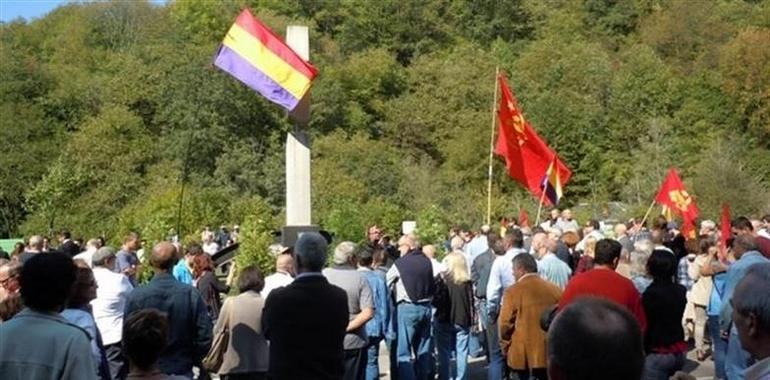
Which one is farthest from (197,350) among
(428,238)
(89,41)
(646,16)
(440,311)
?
(89,41)

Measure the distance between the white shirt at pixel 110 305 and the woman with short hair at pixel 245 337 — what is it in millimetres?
791

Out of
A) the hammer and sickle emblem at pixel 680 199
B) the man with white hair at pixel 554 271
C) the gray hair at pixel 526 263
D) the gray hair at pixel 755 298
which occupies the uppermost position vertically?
the hammer and sickle emblem at pixel 680 199

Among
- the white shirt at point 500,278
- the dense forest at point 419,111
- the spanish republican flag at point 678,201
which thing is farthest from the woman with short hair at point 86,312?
the dense forest at point 419,111

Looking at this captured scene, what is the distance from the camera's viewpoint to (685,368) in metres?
13.4

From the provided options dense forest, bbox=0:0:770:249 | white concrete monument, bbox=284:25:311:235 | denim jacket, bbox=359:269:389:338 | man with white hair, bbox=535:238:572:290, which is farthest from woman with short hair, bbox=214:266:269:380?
dense forest, bbox=0:0:770:249

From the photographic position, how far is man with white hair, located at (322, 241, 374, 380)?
8.67m

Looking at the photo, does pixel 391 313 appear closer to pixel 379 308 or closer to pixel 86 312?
pixel 379 308

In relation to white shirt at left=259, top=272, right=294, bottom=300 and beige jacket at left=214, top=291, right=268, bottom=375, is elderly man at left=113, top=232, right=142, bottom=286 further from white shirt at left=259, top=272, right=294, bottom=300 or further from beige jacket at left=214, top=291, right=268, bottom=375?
beige jacket at left=214, top=291, right=268, bottom=375

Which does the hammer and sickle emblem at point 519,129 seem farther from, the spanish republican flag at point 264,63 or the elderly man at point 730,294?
the elderly man at point 730,294

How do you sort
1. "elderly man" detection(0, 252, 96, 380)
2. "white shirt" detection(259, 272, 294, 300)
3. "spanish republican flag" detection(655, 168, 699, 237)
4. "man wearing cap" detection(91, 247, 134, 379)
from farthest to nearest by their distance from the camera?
1. "spanish republican flag" detection(655, 168, 699, 237)
2. "white shirt" detection(259, 272, 294, 300)
3. "man wearing cap" detection(91, 247, 134, 379)
4. "elderly man" detection(0, 252, 96, 380)

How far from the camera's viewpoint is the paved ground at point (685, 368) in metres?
13.1

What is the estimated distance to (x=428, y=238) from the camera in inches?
893

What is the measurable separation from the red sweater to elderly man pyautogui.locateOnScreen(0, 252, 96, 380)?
382 cm

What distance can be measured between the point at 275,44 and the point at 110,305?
247 inches
